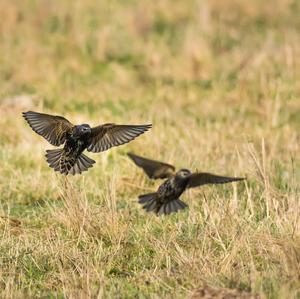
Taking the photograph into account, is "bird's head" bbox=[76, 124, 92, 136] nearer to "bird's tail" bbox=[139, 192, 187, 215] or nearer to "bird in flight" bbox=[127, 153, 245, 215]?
"bird in flight" bbox=[127, 153, 245, 215]

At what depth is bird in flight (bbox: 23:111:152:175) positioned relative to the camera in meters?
6.00

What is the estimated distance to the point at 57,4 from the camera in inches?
663

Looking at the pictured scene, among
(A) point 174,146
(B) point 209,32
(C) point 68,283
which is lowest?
(C) point 68,283

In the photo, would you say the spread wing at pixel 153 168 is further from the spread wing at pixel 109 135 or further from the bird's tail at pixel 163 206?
the spread wing at pixel 109 135

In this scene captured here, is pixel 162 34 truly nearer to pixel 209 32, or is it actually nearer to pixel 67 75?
pixel 209 32

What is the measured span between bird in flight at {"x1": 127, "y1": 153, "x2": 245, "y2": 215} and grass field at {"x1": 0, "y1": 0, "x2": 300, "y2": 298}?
0.14 m

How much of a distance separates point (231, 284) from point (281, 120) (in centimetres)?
697

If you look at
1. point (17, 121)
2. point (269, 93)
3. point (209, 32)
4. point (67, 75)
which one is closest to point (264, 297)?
point (17, 121)

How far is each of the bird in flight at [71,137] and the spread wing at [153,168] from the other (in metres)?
0.43

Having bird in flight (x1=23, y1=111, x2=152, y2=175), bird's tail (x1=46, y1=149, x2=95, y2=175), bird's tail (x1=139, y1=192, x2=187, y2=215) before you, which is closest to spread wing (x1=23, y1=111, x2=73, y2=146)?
bird in flight (x1=23, y1=111, x2=152, y2=175)

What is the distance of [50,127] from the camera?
605cm

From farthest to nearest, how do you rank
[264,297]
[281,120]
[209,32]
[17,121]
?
[209,32] < [281,120] < [17,121] < [264,297]

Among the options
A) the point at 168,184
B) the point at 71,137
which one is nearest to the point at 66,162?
the point at 71,137

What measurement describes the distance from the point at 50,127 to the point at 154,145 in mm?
3396
